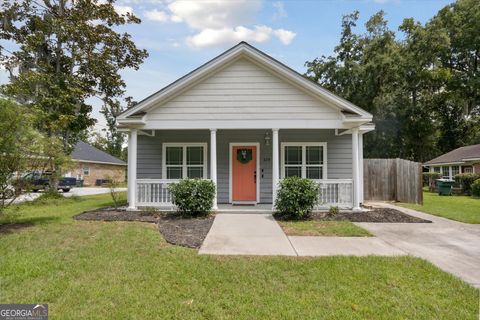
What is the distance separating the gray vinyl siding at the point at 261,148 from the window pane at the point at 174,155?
12.4 inches

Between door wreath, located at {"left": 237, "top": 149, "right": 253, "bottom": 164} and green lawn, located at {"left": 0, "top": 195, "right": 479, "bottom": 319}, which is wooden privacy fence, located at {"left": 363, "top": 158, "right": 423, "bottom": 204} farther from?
green lawn, located at {"left": 0, "top": 195, "right": 479, "bottom": 319}

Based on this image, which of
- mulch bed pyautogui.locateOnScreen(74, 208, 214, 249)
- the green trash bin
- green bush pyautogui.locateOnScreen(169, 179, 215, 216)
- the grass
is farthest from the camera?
the green trash bin

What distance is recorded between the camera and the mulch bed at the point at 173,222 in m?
6.14

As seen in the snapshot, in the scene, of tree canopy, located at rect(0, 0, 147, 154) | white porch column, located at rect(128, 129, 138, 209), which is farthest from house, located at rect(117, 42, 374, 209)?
tree canopy, located at rect(0, 0, 147, 154)

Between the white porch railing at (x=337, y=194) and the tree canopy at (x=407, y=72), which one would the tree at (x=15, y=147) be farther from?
the tree canopy at (x=407, y=72)

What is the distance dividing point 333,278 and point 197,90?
24.1 feet

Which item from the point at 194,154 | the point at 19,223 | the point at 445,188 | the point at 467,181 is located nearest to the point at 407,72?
the point at 467,181

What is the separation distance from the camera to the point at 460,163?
79.9ft

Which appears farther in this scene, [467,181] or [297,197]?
[467,181]

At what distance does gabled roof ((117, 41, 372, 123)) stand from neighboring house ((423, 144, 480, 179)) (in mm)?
19144

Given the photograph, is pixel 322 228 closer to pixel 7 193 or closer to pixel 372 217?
pixel 372 217

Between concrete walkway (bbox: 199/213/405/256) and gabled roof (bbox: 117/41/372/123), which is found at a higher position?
gabled roof (bbox: 117/41/372/123)

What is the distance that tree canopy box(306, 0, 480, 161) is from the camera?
26.8 m

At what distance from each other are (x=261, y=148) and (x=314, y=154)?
2031mm
